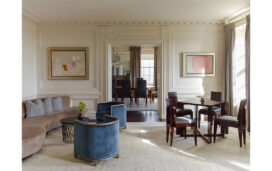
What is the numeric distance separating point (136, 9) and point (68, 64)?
2.50 meters

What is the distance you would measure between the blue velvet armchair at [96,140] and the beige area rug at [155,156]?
13 cm

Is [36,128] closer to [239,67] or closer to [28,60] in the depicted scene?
[28,60]

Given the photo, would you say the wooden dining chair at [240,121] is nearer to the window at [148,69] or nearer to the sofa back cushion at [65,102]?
the sofa back cushion at [65,102]

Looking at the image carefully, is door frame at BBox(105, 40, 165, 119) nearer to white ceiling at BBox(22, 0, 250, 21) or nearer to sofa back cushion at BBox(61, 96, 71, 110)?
white ceiling at BBox(22, 0, 250, 21)

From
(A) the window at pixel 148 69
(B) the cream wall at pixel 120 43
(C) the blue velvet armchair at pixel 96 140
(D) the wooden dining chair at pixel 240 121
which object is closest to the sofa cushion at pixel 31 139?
(C) the blue velvet armchair at pixel 96 140

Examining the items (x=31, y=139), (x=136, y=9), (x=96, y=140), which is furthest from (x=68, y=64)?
(x=96, y=140)

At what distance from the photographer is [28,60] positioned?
5.24 m

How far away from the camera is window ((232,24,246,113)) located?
5016 mm

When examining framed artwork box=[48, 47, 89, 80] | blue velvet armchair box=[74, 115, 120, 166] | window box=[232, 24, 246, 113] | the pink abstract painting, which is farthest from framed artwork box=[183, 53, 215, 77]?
blue velvet armchair box=[74, 115, 120, 166]

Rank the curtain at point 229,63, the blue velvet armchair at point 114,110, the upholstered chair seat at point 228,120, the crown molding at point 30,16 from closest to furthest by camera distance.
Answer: the upholstered chair seat at point 228,120 → the blue velvet armchair at point 114,110 → the crown molding at point 30,16 → the curtain at point 229,63

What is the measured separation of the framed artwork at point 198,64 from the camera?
572cm

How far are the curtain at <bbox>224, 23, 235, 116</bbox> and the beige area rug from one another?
1421 millimetres
